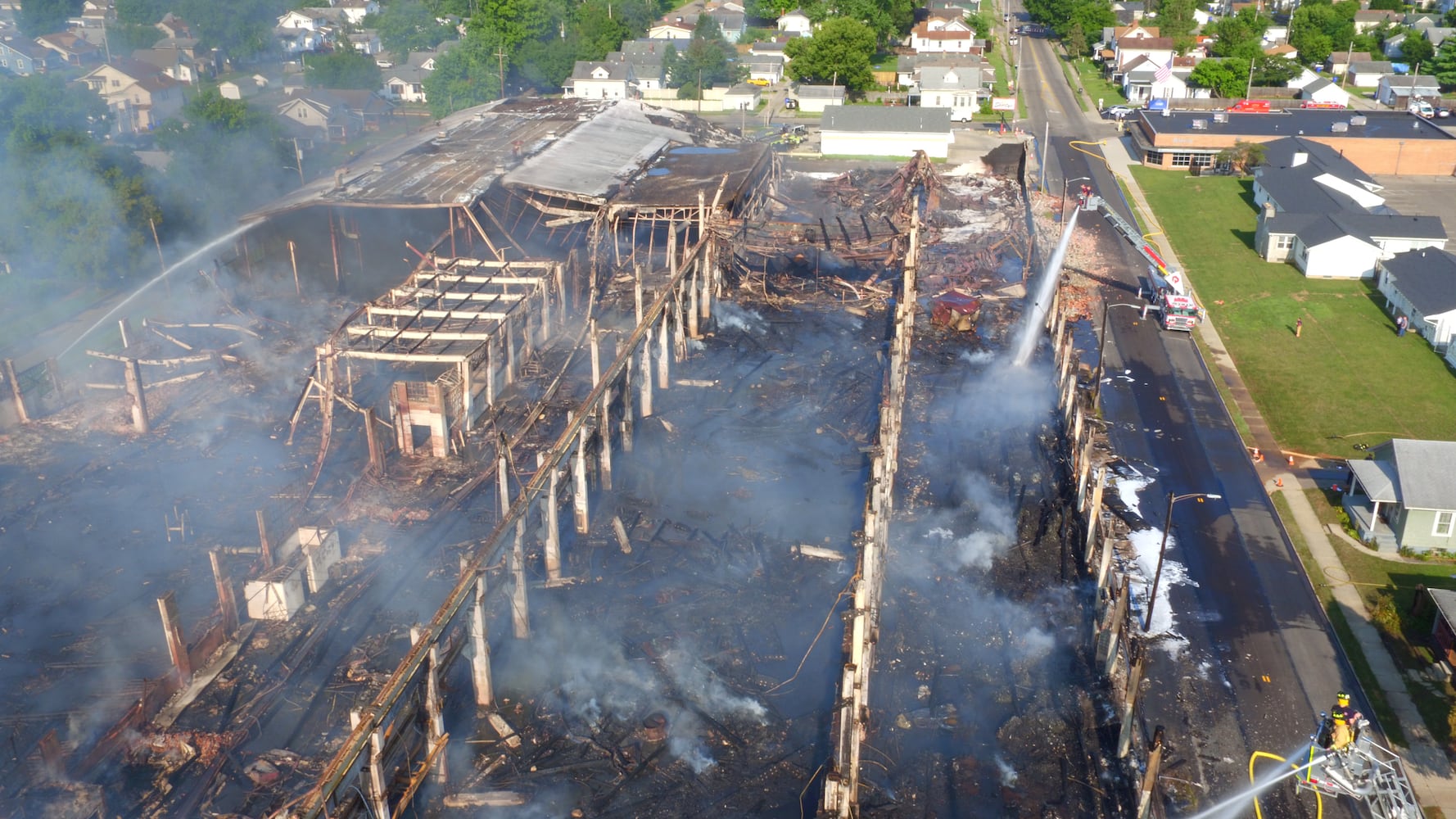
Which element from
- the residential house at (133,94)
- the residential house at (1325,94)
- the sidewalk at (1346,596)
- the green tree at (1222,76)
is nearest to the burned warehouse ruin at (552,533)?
the sidewalk at (1346,596)

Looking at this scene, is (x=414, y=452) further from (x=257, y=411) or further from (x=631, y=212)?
(x=631, y=212)

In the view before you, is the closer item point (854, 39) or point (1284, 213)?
point (1284, 213)

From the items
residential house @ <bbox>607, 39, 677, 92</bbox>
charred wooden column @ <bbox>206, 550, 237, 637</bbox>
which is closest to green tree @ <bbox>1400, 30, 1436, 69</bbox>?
residential house @ <bbox>607, 39, 677, 92</bbox>

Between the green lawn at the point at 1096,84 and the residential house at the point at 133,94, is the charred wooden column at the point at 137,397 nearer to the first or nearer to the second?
the residential house at the point at 133,94

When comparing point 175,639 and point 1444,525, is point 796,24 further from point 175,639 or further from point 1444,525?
point 175,639

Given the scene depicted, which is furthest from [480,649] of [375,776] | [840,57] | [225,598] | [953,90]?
[840,57]

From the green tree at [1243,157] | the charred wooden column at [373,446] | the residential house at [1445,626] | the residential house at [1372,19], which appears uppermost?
the residential house at [1372,19]

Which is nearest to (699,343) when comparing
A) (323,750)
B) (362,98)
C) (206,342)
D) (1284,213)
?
(206,342)
